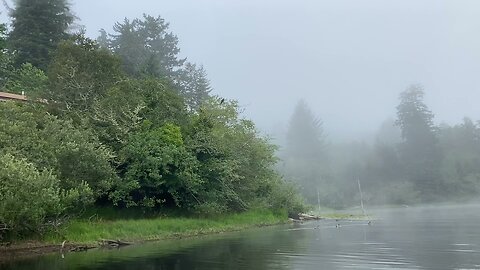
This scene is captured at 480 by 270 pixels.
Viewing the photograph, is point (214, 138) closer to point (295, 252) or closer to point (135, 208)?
point (135, 208)

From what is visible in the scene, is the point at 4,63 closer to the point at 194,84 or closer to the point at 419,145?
the point at 194,84

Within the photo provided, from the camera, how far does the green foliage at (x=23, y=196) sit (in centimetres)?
2589

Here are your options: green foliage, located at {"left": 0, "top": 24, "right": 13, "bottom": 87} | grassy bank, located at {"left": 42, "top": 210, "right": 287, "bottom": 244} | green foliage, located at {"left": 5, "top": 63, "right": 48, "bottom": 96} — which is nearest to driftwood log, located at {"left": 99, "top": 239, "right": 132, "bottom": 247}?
grassy bank, located at {"left": 42, "top": 210, "right": 287, "bottom": 244}

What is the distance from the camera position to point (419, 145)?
114 m

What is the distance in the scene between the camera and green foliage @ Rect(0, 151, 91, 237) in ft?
84.9

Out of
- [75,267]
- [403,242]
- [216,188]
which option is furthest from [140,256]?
[216,188]

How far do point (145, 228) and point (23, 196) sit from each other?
44.2ft

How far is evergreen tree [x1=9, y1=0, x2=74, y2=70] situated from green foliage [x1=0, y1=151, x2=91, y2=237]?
42.9 metres

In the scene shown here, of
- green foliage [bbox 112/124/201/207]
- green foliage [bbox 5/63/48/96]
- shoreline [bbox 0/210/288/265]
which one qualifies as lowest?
shoreline [bbox 0/210/288/265]

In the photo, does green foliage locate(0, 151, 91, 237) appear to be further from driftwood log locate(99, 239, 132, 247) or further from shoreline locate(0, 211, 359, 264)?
driftwood log locate(99, 239, 132, 247)

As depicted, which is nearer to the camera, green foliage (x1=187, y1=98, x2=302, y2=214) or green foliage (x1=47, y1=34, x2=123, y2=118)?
green foliage (x1=47, y1=34, x2=123, y2=118)

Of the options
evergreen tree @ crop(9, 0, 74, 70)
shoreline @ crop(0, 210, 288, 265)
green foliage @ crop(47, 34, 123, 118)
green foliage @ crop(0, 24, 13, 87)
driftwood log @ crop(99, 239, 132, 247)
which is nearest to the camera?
shoreline @ crop(0, 210, 288, 265)

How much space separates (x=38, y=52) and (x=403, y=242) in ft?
180

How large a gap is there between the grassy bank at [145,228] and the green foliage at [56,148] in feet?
8.40
